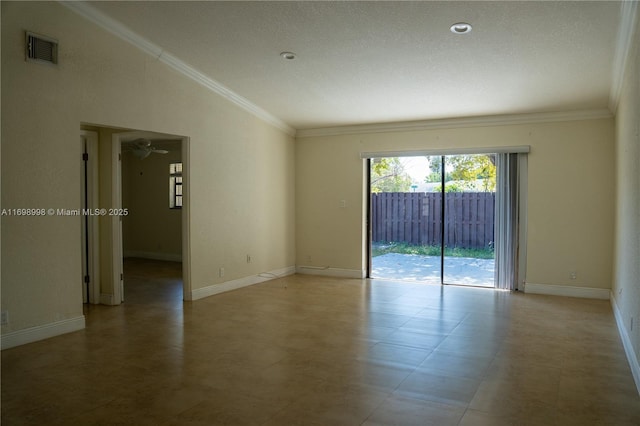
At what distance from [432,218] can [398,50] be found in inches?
126

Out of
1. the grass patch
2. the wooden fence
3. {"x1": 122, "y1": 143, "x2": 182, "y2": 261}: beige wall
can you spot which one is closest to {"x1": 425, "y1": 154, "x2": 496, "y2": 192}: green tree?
the wooden fence

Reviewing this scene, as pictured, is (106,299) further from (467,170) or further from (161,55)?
(467,170)

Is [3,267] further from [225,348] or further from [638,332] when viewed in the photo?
[638,332]

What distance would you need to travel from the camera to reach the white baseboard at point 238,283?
594 centimetres

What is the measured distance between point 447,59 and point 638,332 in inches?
121

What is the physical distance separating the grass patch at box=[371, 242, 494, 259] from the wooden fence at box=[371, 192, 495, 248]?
0.23 feet

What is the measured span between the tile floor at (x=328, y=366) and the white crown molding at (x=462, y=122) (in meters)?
2.51

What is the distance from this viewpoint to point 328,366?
351cm

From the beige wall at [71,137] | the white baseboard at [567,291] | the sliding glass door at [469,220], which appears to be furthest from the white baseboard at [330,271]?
the white baseboard at [567,291]

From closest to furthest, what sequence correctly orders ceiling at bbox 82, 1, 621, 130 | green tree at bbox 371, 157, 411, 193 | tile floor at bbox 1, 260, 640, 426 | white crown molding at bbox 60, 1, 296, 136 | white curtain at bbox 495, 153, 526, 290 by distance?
tile floor at bbox 1, 260, 640, 426, ceiling at bbox 82, 1, 621, 130, white crown molding at bbox 60, 1, 296, 136, white curtain at bbox 495, 153, 526, 290, green tree at bbox 371, 157, 411, 193

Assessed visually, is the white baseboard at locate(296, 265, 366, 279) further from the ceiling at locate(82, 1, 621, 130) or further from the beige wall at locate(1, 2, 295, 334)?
the ceiling at locate(82, 1, 621, 130)

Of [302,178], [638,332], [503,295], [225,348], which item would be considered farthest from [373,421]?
[302,178]

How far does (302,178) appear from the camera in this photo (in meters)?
8.14

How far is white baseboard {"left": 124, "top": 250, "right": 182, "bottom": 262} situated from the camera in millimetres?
9727
